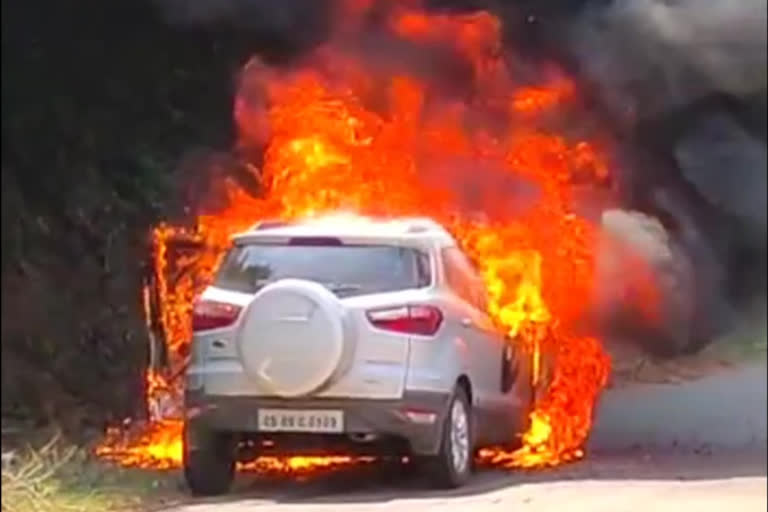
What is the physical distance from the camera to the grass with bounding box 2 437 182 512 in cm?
243

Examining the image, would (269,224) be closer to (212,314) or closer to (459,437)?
(212,314)

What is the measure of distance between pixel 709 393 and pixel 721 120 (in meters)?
0.46

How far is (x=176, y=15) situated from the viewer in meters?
2.63

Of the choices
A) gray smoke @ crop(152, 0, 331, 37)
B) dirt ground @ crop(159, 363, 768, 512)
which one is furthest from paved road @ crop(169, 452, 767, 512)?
gray smoke @ crop(152, 0, 331, 37)

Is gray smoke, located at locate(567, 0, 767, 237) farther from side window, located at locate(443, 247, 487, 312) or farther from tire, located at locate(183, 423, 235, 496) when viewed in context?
tire, located at locate(183, 423, 235, 496)

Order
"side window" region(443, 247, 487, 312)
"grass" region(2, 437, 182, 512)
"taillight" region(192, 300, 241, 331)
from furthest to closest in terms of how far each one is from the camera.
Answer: "side window" region(443, 247, 487, 312)
"taillight" region(192, 300, 241, 331)
"grass" region(2, 437, 182, 512)

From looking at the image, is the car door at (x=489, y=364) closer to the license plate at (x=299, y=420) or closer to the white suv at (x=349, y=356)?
the white suv at (x=349, y=356)

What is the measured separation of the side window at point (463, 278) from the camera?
264cm

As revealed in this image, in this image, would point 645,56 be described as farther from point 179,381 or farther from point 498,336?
point 179,381

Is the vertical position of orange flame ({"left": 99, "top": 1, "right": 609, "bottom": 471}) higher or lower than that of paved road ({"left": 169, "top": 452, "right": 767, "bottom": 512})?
higher

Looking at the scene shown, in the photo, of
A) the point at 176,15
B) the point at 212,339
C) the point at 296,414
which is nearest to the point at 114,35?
→ the point at 176,15

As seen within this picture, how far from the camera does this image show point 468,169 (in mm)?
2672

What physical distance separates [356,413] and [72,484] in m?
0.45

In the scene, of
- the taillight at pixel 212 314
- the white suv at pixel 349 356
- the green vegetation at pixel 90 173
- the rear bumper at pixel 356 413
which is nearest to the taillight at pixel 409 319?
the white suv at pixel 349 356
